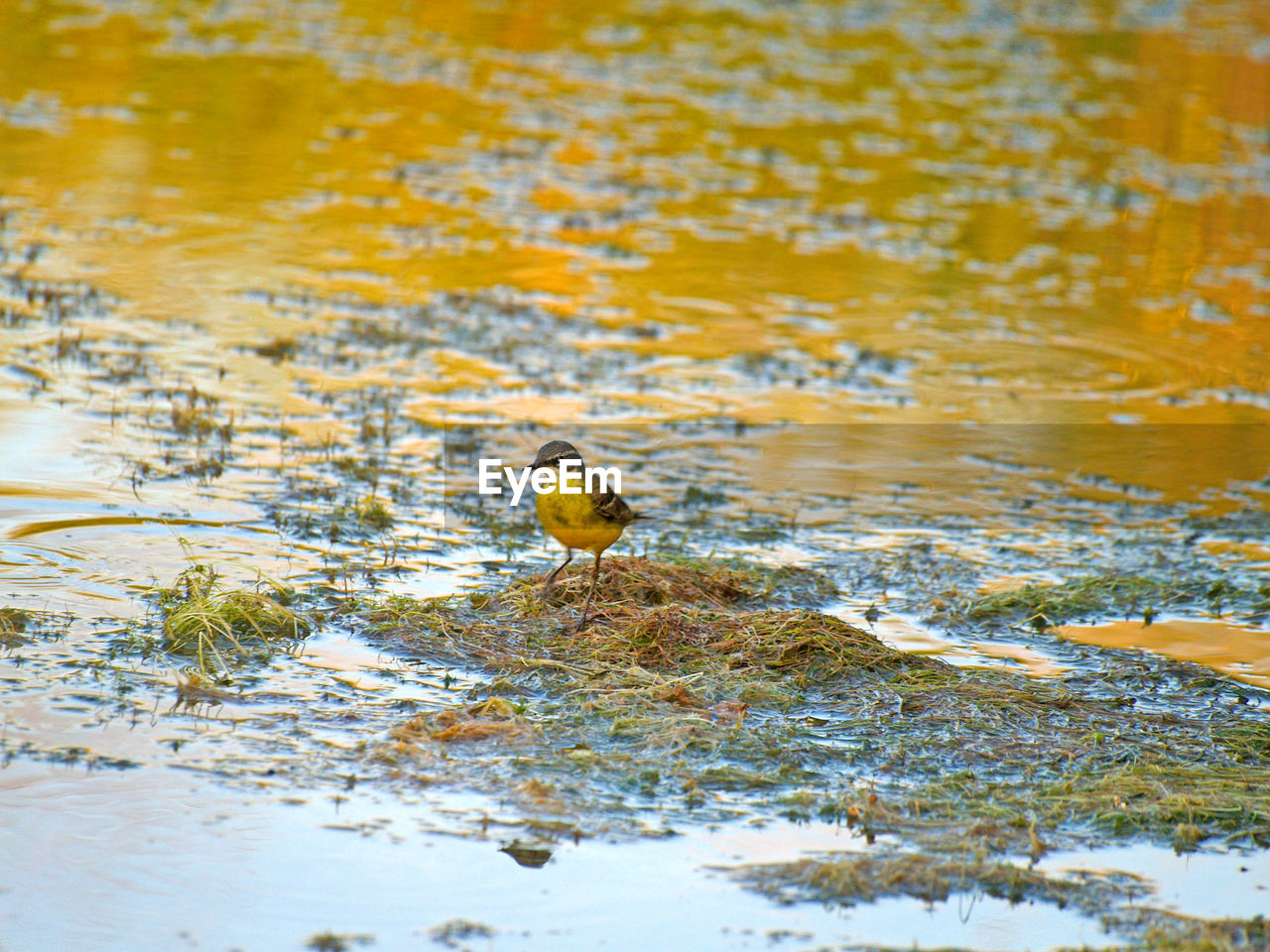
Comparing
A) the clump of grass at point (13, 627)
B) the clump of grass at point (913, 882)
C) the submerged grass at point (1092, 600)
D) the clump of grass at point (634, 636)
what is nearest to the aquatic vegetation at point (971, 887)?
the clump of grass at point (913, 882)

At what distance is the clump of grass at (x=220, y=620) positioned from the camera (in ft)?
19.2

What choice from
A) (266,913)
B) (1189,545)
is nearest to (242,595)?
(266,913)

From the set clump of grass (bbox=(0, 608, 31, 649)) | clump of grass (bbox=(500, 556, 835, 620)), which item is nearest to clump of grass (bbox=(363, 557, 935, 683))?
clump of grass (bbox=(500, 556, 835, 620))

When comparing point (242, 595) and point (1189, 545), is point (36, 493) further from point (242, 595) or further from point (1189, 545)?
point (1189, 545)

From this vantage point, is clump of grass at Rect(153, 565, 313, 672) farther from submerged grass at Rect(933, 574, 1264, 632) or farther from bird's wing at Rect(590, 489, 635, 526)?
submerged grass at Rect(933, 574, 1264, 632)

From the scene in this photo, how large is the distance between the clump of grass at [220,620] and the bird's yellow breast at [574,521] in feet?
3.55

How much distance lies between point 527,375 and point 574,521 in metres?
4.30

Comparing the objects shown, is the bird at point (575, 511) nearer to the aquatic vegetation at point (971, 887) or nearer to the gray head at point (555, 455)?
the gray head at point (555, 455)

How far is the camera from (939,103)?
20.8 meters

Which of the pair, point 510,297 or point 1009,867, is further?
point 510,297

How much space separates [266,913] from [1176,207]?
14841 mm

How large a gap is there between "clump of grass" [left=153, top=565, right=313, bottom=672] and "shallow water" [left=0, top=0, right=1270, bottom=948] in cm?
14

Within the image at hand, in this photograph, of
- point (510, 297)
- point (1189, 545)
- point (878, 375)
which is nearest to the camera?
point (1189, 545)

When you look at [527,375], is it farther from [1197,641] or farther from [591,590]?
[1197,641]
